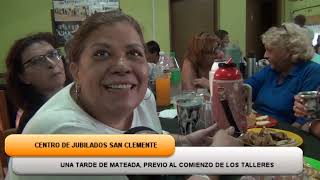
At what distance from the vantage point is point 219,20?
254 centimetres

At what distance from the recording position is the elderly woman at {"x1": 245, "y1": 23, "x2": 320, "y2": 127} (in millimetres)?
1161

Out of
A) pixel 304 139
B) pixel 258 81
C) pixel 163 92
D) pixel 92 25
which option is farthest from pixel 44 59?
pixel 258 81

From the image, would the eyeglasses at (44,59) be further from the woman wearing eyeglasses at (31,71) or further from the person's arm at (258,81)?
the person's arm at (258,81)

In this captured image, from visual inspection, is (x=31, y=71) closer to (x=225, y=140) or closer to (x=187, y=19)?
(x=225, y=140)

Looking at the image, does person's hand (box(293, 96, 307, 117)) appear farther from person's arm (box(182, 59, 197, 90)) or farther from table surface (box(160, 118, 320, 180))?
person's arm (box(182, 59, 197, 90))

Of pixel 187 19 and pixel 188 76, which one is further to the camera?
pixel 187 19

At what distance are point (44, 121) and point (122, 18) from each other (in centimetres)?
16

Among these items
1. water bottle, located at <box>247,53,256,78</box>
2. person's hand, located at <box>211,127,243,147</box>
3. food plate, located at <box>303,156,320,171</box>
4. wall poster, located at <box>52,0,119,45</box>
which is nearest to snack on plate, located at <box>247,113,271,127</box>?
food plate, located at <box>303,156,320,171</box>

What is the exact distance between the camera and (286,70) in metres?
1.24

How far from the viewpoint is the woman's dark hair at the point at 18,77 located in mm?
706

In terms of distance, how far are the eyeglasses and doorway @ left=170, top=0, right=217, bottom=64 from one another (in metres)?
1.52

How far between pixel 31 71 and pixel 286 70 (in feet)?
2.97

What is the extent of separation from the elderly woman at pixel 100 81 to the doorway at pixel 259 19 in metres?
1.29

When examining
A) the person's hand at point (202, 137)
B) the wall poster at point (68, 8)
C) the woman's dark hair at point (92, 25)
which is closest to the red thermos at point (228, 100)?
the person's hand at point (202, 137)
